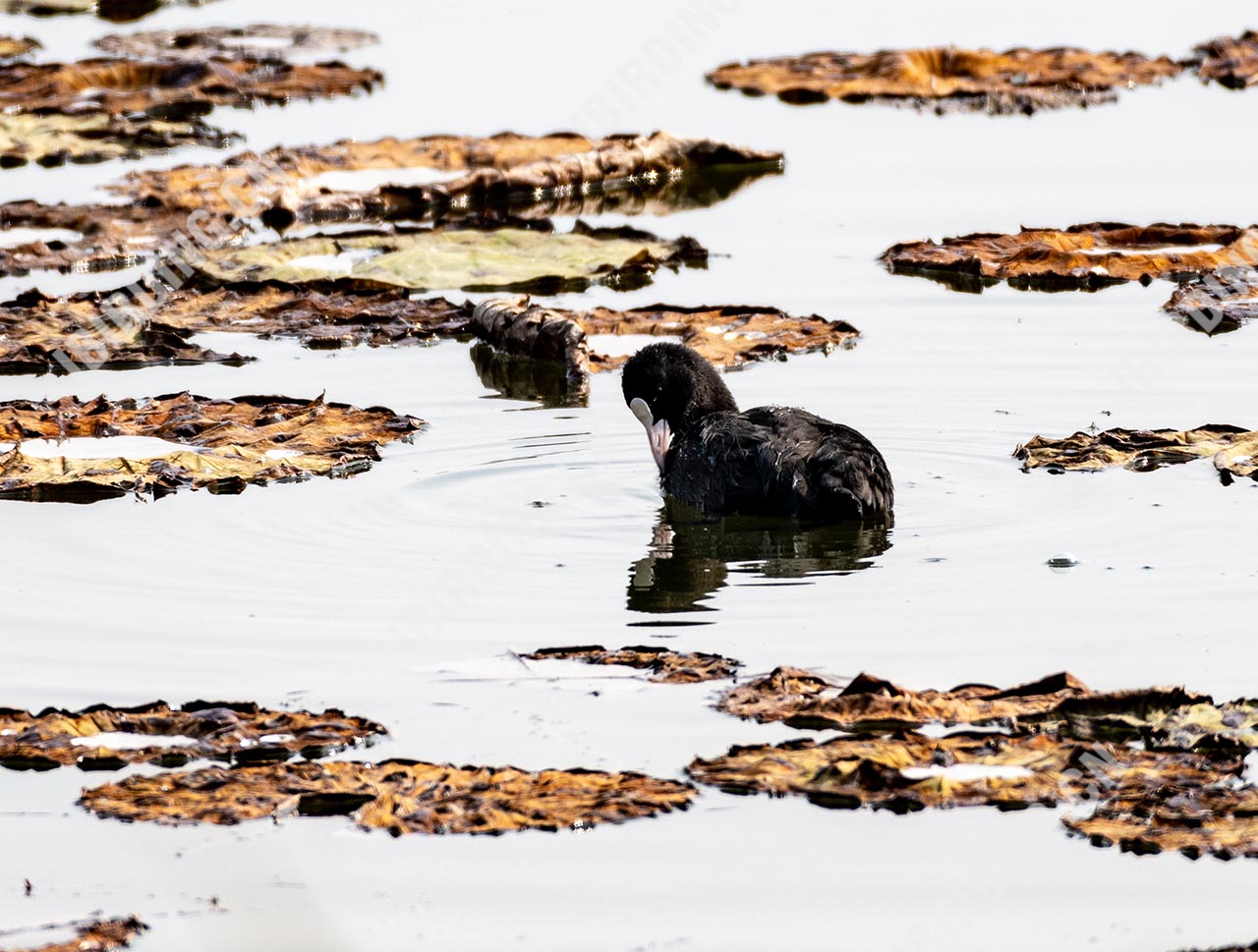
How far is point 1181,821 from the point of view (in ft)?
15.4

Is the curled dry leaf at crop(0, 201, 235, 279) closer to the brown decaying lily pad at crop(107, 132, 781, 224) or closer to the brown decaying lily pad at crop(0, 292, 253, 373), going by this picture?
the brown decaying lily pad at crop(107, 132, 781, 224)

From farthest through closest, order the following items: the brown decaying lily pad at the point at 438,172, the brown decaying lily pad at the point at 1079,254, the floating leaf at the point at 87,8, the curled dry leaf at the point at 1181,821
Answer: the floating leaf at the point at 87,8 < the brown decaying lily pad at the point at 438,172 < the brown decaying lily pad at the point at 1079,254 < the curled dry leaf at the point at 1181,821

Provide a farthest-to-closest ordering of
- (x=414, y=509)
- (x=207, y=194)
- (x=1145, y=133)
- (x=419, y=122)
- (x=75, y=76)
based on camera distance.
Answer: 1. (x=75, y=76)
2. (x=419, y=122)
3. (x=1145, y=133)
4. (x=207, y=194)
5. (x=414, y=509)

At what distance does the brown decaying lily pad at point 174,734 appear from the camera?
5.42 meters

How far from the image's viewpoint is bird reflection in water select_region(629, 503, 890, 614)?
7.07 metres

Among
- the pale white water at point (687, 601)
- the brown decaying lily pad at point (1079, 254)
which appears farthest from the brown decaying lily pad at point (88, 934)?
the brown decaying lily pad at point (1079, 254)

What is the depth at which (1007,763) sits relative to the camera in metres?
5.08

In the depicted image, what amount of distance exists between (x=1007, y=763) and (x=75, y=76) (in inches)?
636

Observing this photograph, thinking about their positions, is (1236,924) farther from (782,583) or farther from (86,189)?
(86,189)

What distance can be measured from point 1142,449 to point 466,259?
5311mm

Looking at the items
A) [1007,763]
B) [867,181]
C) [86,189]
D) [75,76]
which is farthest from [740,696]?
[75,76]

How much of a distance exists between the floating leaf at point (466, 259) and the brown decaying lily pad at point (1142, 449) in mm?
4348

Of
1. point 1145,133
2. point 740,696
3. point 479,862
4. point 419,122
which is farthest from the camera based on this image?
point 419,122

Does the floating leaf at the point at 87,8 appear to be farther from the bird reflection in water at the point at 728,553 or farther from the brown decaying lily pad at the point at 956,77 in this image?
the bird reflection in water at the point at 728,553
